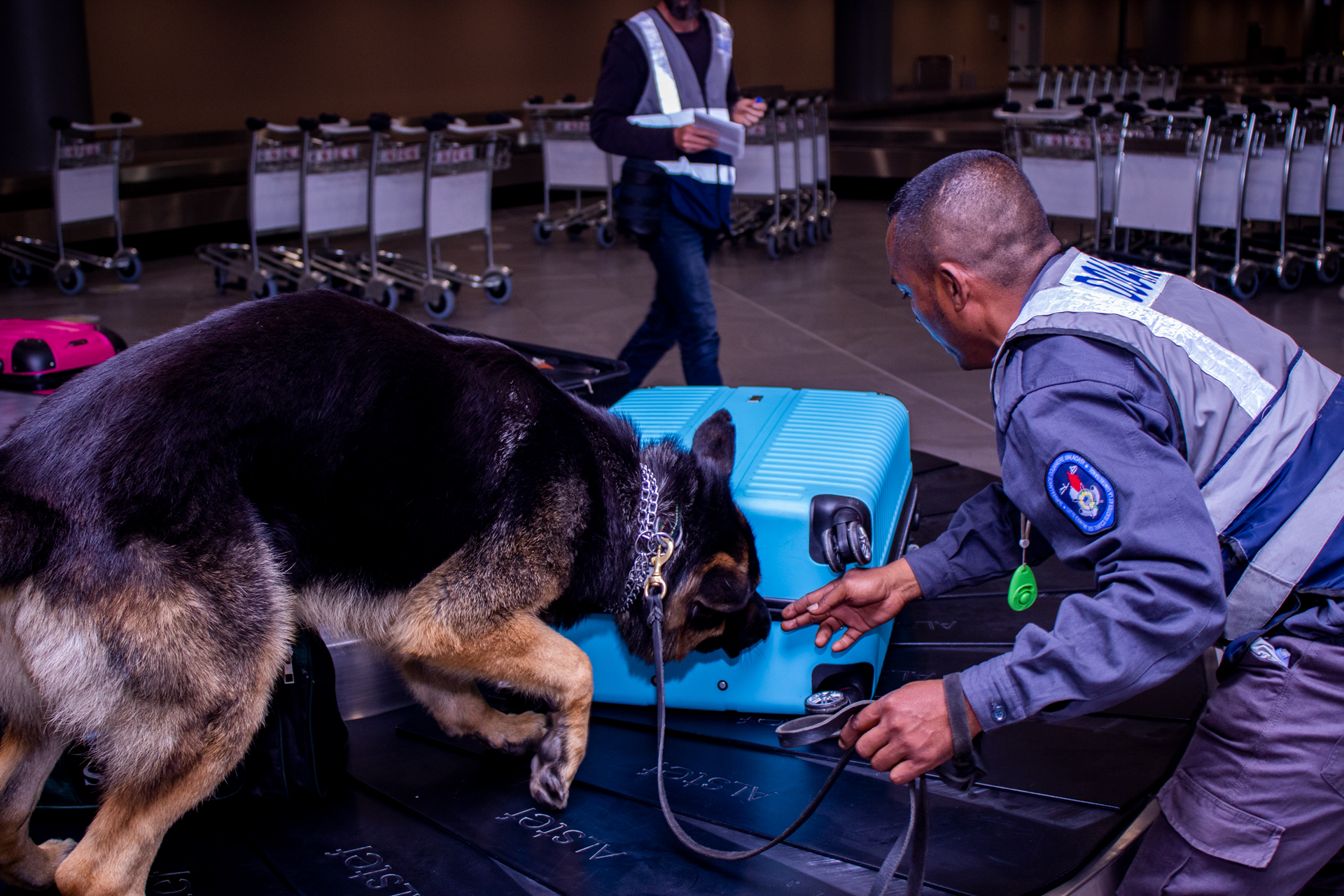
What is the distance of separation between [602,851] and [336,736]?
2.39 feet

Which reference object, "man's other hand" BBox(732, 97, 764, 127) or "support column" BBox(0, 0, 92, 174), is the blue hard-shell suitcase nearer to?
"man's other hand" BBox(732, 97, 764, 127)

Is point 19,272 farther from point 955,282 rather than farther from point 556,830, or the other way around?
point 955,282

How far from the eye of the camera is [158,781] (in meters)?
1.92

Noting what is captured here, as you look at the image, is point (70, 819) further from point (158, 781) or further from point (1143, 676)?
point (1143, 676)

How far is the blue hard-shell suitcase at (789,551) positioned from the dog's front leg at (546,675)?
334 mm

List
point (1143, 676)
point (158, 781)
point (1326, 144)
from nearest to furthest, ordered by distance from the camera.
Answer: point (1143, 676), point (158, 781), point (1326, 144)

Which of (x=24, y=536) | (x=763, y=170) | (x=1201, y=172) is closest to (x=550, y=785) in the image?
(x=24, y=536)

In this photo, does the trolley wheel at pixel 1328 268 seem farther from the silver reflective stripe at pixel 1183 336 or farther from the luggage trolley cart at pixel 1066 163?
the silver reflective stripe at pixel 1183 336

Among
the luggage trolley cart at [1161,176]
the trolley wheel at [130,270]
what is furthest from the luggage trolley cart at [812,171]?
the trolley wheel at [130,270]

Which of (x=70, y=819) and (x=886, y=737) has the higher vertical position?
(x=886, y=737)

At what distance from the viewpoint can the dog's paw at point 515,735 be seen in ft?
8.58

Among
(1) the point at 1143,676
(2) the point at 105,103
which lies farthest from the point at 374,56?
(1) the point at 1143,676

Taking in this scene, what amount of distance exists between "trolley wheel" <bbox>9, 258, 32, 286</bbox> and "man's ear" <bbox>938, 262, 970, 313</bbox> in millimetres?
9267

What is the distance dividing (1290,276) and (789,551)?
23.5 ft
